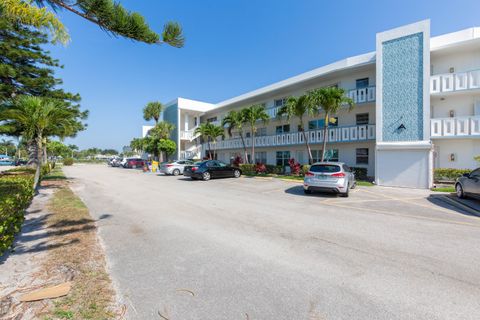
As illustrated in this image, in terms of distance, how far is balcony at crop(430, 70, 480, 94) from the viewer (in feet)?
44.0

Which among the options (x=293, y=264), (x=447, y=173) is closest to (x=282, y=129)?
(x=447, y=173)

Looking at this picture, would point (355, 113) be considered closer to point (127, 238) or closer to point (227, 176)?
point (227, 176)

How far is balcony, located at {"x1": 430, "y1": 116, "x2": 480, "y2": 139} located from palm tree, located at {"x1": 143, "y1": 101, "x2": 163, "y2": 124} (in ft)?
111

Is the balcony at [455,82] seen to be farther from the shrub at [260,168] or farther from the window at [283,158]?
the shrub at [260,168]

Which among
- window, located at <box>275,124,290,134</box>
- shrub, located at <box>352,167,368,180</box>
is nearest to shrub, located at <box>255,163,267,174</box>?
window, located at <box>275,124,290,134</box>

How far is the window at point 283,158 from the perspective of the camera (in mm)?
23750

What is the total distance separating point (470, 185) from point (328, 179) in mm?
5545

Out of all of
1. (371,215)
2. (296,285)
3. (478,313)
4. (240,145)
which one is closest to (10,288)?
(296,285)

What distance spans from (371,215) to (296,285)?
17.8 ft

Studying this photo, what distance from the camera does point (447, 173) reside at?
14125mm

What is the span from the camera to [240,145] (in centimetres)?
2728

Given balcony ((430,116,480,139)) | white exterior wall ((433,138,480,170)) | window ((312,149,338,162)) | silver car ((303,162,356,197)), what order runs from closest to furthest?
silver car ((303,162,356,197)), balcony ((430,116,480,139)), white exterior wall ((433,138,480,170)), window ((312,149,338,162))

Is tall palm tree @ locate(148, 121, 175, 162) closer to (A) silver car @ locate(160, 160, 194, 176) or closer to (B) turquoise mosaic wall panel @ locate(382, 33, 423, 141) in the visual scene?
(A) silver car @ locate(160, 160, 194, 176)

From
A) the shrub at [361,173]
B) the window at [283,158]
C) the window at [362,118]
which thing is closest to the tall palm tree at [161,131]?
the window at [283,158]
